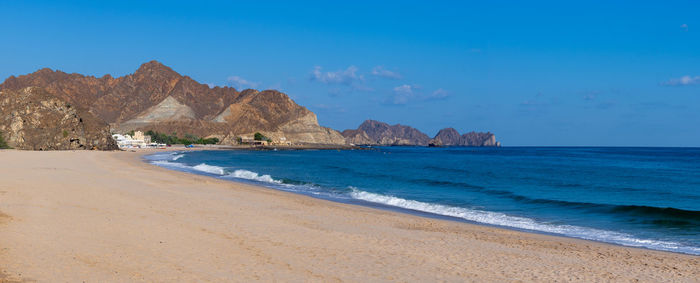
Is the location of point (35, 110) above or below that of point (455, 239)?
above

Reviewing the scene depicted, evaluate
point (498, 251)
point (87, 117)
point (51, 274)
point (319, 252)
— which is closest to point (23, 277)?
point (51, 274)

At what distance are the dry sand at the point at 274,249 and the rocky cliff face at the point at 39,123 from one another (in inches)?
2849

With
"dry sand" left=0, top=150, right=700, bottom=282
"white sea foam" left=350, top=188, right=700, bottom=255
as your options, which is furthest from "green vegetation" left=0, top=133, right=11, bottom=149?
"white sea foam" left=350, top=188, right=700, bottom=255

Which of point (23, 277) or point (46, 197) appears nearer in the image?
point (23, 277)

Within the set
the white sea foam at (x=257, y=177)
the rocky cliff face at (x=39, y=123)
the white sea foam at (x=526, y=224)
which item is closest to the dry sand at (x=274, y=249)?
the white sea foam at (x=526, y=224)

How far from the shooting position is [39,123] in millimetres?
78938

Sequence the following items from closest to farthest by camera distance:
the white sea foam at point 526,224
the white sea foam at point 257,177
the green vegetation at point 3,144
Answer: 1. the white sea foam at point 526,224
2. the white sea foam at point 257,177
3. the green vegetation at point 3,144

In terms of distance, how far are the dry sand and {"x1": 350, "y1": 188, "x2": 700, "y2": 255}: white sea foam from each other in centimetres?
159

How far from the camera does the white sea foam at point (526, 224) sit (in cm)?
1354

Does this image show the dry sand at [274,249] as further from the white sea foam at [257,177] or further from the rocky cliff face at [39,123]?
the rocky cliff face at [39,123]

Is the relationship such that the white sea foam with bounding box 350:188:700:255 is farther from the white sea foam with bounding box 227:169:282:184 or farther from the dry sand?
the white sea foam with bounding box 227:169:282:184

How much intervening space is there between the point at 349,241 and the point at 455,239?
302cm

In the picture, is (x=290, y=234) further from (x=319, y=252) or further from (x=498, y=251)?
(x=498, y=251)

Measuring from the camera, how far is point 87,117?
3792 inches
